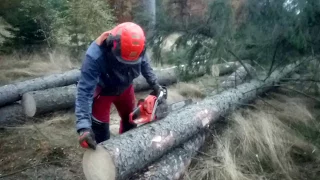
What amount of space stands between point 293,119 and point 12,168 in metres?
4.01

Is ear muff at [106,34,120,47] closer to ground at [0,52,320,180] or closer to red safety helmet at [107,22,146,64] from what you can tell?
red safety helmet at [107,22,146,64]

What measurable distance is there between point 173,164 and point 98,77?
126 centimetres

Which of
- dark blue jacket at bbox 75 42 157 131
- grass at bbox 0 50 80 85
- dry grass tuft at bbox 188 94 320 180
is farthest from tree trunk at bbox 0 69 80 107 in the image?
dry grass tuft at bbox 188 94 320 180

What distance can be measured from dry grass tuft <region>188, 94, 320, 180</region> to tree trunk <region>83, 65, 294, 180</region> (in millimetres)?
362

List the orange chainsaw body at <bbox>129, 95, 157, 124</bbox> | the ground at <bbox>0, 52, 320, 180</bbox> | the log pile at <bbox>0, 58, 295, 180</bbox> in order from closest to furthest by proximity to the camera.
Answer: the log pile at <bbox>0, 58, 295, 180</bbox>
the orange chainsaw body at <bbox>129, 95, 157, 124</bbox>
the ground at <bbox>0, 52, 320, 180</bbox>

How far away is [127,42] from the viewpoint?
2.87 meters

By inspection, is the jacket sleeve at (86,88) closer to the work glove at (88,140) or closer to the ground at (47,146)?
the work glove at (88,140)

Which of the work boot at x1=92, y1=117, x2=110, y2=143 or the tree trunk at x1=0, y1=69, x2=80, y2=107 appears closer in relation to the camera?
the work boot at x1=92, y1=117, x2=110, y2=143

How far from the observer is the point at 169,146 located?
337 cm

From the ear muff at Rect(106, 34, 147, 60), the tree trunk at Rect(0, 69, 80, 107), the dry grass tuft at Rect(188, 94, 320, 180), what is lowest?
the dry grass tuft at Rect(188, 94, 320, 180)

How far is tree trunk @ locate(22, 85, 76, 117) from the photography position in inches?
202

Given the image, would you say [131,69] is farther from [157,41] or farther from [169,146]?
[157,41]

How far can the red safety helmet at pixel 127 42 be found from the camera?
2.88 m

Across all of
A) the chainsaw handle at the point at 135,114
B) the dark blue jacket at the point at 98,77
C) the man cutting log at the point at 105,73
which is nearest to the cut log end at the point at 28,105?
the man cutting log at the point at 105,73
